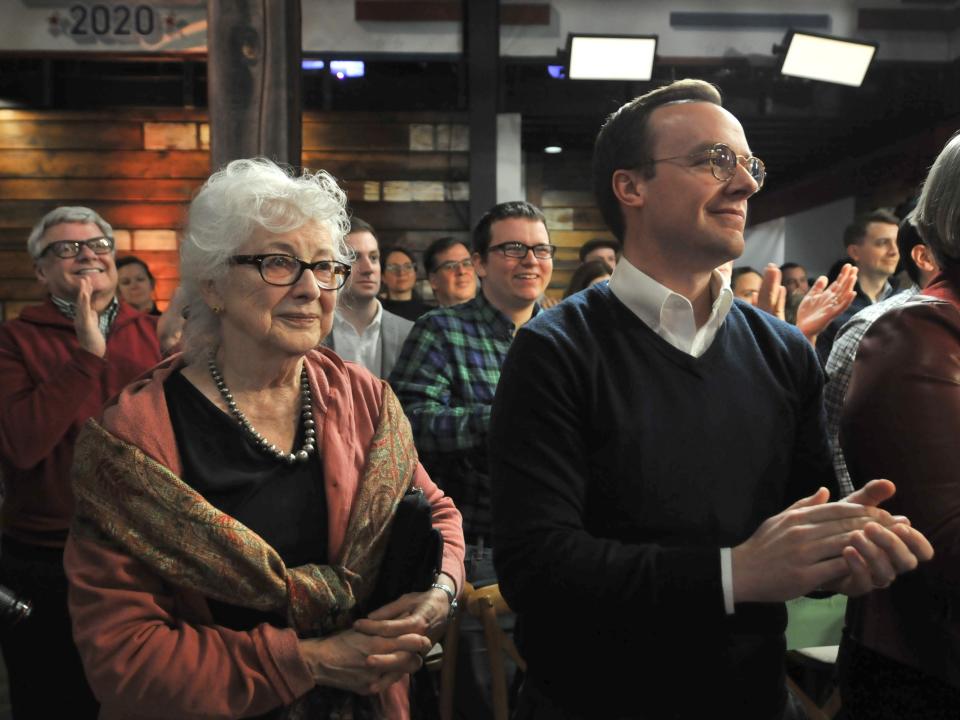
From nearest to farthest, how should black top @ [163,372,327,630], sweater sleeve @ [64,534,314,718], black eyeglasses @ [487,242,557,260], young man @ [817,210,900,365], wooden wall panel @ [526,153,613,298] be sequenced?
sweater sleeve @ [64,534,314,718], black top @ [163,372,327,630], black eyeglasses @ [487,242,557,260], young man @ [817,210,900,365], wooden wall panel @ [526,153,613,298]

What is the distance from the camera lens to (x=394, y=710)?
1.60m

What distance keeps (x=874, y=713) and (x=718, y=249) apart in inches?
28.3

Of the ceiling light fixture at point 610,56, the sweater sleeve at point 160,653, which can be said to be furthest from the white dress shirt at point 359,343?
the ceiling light fixture at point 610,56

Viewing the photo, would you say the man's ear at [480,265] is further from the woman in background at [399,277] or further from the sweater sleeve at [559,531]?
the woman in background at [399,277]

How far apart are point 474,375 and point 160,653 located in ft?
4.45

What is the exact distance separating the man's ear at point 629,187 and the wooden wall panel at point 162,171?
16.1 ft

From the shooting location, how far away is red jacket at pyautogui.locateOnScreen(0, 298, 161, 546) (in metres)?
2.31

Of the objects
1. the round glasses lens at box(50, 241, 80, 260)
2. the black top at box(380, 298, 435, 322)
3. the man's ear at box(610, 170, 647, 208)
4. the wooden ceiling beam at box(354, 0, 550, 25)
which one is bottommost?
the black top at box(380, 298, 435, 322)

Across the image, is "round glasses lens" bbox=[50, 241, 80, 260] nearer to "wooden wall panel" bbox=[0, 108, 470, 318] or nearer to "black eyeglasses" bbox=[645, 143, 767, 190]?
"black eyeglasses" bbox=[645, 143, 767, 190]

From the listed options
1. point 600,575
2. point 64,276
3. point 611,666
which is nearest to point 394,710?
point 611,666

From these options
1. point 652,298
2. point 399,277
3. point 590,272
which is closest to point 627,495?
point 652,298

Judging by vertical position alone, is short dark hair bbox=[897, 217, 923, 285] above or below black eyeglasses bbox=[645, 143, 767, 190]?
below

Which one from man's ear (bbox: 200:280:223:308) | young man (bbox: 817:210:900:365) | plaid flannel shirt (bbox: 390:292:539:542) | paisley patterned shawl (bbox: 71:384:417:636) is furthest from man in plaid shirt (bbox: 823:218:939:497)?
young man (bbox: 817:210:900:365)

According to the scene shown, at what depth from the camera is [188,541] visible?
143cm
